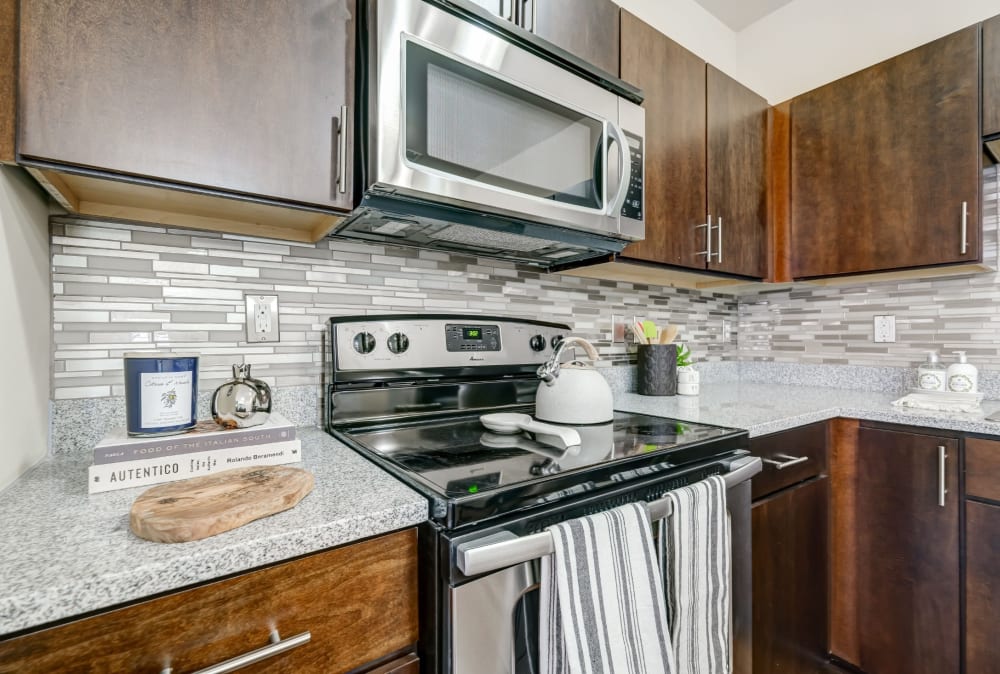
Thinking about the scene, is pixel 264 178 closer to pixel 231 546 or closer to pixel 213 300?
pixel 213 300

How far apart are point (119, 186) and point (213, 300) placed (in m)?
0.30

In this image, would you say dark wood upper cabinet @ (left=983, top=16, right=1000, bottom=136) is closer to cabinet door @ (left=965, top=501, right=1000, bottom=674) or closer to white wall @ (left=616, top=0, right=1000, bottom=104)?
white wall @ (left=616, top=0, right=1000, bottom=104)

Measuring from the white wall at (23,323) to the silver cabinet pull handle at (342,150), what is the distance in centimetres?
47

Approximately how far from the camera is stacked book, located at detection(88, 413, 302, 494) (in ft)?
2.19

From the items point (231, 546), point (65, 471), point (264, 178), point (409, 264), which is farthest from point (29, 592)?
point (409, 264)

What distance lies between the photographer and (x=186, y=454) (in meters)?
0.72

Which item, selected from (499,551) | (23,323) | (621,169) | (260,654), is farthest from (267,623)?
(621,169)

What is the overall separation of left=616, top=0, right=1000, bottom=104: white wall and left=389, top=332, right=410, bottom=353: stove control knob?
69.3 inches

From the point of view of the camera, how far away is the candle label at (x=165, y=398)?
746 millimetres

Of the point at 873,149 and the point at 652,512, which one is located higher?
the point at 873,149

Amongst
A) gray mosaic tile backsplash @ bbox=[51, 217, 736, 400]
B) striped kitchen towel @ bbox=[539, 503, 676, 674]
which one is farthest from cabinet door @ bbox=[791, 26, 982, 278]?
striped kitchen towel @ bbox=[539, 503, 676, 674]

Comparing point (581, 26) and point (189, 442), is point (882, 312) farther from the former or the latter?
point (189, 442)

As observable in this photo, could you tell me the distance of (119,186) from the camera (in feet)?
2.54

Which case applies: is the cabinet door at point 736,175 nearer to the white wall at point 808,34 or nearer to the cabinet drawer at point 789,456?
the white wall at point 808,34
